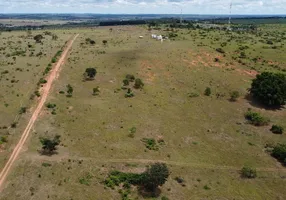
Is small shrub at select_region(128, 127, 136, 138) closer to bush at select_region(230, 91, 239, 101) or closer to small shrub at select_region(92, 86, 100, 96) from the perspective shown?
small shrub at select_region(92, 86, 100, 96)

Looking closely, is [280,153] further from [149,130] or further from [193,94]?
[193,94]

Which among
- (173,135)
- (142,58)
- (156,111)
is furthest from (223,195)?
(142,58)

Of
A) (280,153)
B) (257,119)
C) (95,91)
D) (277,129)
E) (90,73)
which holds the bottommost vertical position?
(280,153)

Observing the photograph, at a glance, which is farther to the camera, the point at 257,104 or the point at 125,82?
the point at 125,82

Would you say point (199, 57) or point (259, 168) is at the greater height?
point (199, 57)

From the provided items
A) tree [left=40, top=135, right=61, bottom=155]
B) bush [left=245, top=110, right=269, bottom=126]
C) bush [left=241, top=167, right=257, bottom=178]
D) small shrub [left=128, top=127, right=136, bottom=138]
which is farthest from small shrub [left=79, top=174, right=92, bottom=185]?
bush [left=245, top=110, right=269, bottom=126]

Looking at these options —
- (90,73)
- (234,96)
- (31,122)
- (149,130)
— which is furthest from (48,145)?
(234,96)

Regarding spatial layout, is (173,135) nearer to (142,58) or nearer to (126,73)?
(126,73)
